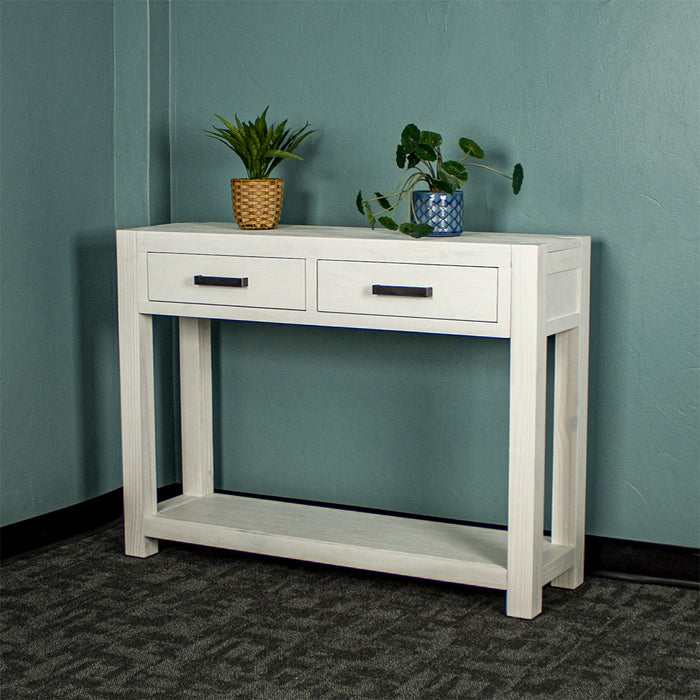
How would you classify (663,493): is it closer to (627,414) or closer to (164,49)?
(627,414)

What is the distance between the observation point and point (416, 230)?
7.23ft

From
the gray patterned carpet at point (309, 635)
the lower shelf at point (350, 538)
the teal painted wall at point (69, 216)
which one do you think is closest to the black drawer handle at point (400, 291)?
the lower shelf at point (350, 538)

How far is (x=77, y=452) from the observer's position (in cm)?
Answer: 279

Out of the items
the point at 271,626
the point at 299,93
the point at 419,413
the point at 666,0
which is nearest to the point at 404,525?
the point at 419,413

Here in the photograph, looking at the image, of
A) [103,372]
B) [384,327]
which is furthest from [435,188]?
[103,372]

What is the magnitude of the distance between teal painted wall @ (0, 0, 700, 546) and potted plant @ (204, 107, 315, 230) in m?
0.20

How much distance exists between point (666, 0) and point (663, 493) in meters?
1.11

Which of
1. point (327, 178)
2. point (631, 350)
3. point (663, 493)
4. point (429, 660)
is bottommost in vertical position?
point (429, 660)

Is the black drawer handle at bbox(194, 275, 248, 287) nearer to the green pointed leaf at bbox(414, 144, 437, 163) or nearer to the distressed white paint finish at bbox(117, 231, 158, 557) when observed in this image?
the distressed white paint finish at bbox(117, 231, 158, 557)

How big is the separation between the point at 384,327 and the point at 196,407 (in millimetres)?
755

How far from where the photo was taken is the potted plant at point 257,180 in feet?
8.18

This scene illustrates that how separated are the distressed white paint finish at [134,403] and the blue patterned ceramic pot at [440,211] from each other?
2.29 ft

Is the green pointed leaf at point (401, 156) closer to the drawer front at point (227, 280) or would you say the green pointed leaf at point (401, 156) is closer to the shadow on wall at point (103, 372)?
the drawer front at point (227, 280)

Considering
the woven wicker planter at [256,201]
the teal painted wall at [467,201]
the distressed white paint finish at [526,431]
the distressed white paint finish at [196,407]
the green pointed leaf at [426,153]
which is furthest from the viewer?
the distressed white paint finish at [196,407]
